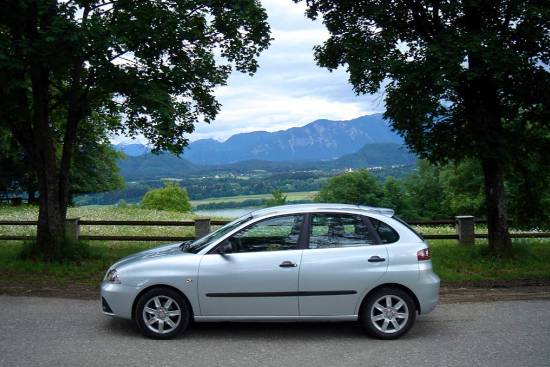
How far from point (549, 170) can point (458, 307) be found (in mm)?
6952

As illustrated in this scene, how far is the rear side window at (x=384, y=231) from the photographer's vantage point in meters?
7.31

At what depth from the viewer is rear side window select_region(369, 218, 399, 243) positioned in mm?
7309

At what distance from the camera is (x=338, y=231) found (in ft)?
24.2

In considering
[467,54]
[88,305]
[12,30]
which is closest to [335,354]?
[88,305]

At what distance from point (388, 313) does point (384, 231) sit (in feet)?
3.34

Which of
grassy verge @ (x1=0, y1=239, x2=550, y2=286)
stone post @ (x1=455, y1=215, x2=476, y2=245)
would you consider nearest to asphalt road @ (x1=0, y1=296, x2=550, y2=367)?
grassy verge @ (x1=0, y1=239, x2=550, y2=286)

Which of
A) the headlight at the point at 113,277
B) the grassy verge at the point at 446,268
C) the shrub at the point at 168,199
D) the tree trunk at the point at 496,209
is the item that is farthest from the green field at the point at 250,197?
the headlight at the point at 113,277

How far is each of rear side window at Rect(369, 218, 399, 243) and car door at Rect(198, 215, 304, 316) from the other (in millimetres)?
1091

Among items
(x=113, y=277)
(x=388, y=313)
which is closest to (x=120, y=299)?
(x=113, y=277)

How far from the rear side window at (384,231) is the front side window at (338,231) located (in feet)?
0.42

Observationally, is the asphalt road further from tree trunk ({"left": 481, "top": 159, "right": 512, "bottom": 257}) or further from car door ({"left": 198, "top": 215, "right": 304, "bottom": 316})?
tree trunk ({"left": 481, "top": 159, "right": 512, "bottom": 257})

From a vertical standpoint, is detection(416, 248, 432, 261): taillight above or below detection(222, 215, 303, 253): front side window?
below

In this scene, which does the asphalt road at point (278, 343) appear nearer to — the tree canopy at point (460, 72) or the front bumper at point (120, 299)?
the front bumper at point (120, 299)

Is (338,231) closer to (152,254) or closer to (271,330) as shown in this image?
(271,330)
